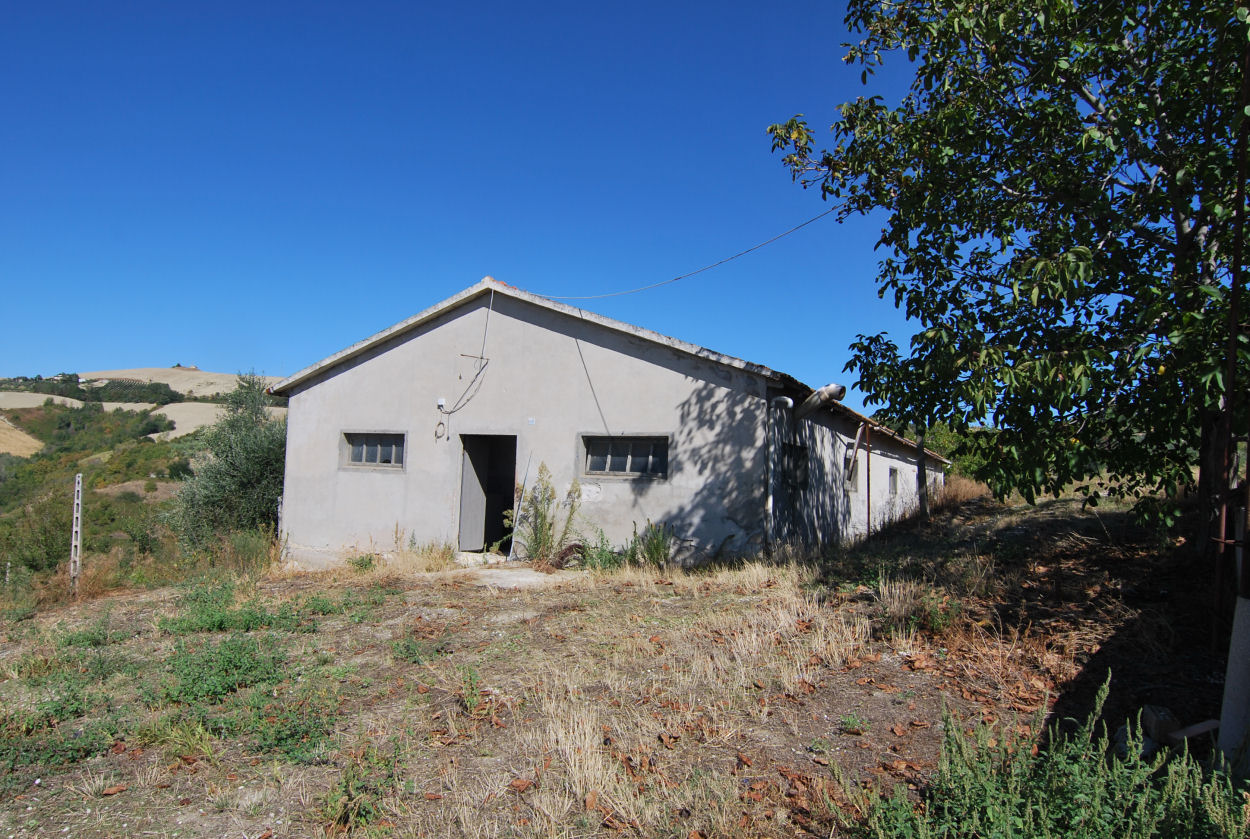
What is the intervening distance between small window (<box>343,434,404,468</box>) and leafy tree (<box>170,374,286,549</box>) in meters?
3.67

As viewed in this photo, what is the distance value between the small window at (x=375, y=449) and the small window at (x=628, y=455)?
12.6ft

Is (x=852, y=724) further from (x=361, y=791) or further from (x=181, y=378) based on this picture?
(x=181, y=378)

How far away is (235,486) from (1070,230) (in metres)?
16.7

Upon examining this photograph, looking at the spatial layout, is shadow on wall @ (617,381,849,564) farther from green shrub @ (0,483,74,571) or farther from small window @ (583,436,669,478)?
green shrub @ (0,483,74,571)

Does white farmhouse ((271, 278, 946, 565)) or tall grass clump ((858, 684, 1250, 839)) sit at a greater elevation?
white farmhouse ((271, 278, 946, 565))

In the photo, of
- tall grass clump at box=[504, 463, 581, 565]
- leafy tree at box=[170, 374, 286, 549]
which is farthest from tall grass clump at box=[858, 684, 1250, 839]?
leafy tree at box=[170, 374, 286, 549]

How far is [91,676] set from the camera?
6176mm

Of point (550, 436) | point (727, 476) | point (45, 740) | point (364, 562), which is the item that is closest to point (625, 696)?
point (45, 740)

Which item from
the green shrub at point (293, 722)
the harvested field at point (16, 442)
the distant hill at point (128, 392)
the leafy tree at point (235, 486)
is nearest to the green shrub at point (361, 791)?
the green shrub at point (293, 722)

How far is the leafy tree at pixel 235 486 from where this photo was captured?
1653 cm

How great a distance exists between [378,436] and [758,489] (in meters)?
7.28

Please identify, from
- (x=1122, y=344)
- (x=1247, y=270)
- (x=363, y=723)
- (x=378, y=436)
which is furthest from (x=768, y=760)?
(x=378, y=436)

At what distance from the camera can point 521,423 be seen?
40.4 feet

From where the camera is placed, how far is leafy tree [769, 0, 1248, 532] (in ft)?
17.9
